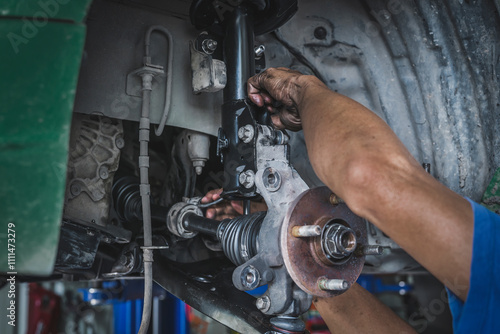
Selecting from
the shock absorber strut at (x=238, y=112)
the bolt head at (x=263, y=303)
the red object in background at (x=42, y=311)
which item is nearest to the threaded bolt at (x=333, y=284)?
the bolt head at (x=263, y=303)

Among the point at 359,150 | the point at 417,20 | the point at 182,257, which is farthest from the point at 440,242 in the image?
the point at 182,257

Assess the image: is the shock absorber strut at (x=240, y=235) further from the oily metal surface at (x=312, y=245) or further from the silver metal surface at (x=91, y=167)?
the silver metal surface at (x=91, y=167)

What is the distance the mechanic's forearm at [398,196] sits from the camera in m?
0.67

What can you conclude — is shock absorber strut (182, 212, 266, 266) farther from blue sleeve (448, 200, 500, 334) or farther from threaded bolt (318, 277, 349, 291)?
blue sleeve (448, 200, 500, 334)

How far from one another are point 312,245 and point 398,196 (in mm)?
237

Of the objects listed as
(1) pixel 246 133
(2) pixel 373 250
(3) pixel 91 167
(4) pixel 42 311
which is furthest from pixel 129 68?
(4) pixel 42 311

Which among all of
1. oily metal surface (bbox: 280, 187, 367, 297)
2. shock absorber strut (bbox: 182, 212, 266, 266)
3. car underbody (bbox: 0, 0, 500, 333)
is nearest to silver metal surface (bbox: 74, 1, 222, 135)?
car underbody (bbox: 0, 0, 500, 333)

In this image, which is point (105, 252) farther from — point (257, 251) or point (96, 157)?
point (257, 251)

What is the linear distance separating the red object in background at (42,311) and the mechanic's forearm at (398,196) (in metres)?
2.84

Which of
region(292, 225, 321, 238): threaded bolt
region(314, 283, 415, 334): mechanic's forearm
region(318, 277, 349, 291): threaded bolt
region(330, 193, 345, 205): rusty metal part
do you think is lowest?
region(314, 283, 415, 334): mechanic's forearm

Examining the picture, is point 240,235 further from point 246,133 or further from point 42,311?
point 42,311

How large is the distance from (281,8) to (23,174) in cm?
75

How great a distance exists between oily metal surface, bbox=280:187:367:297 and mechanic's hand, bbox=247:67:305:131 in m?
0.23

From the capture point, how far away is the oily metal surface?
0.85 metres
